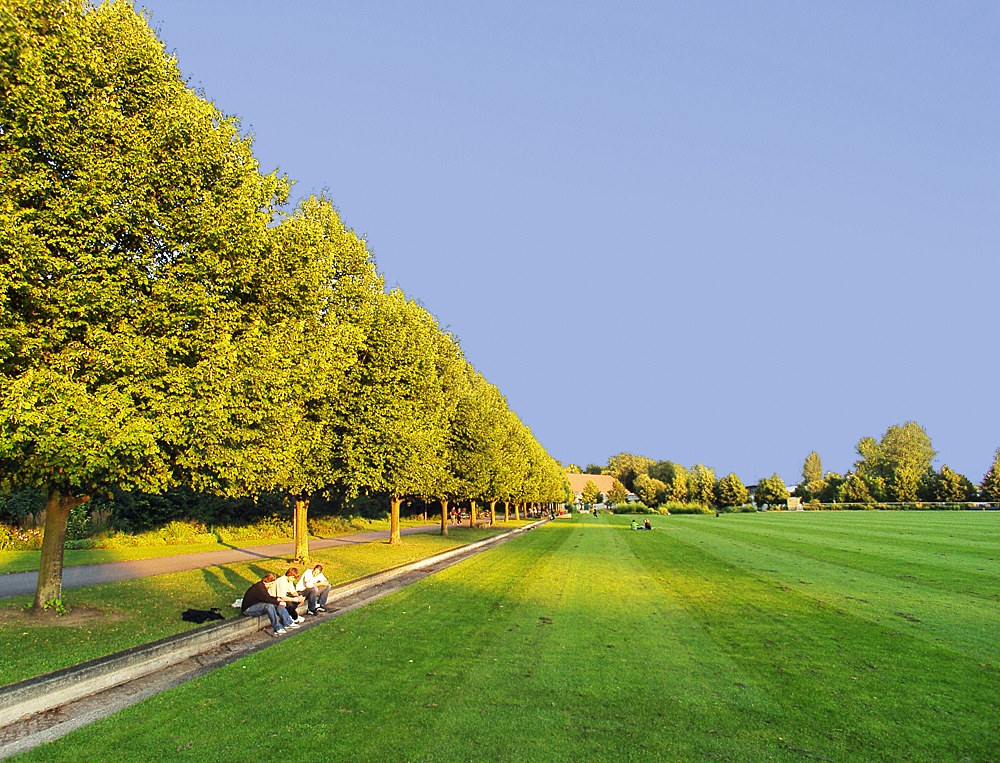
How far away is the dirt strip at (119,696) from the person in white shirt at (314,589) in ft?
1.11

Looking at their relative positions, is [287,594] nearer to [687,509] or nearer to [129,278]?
[129,278]

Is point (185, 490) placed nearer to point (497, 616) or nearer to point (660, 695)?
point (497, 616)

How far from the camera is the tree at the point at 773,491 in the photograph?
125 metres

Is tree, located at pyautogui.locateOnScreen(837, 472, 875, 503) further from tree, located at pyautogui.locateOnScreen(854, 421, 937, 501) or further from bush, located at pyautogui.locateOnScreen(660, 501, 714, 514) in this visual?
bush, located at pyautogui.locateOnScreen(660, 501, 714, 514)

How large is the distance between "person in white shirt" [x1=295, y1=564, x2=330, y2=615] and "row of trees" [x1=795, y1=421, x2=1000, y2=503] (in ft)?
369

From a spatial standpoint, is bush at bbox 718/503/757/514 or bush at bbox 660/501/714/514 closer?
bush at bbox 660/501/714/514

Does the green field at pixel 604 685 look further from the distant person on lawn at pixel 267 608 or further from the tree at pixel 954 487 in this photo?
the tree at pixel 954 487

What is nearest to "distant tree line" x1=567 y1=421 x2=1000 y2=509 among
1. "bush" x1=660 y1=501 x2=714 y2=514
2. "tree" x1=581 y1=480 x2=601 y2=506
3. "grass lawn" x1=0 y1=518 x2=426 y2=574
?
"bush" x1=660 y1=501 x2=714 y2=514

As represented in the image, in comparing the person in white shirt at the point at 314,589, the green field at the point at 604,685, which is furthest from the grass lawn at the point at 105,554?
the green field at the point at 604,685

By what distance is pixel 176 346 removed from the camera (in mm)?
10883

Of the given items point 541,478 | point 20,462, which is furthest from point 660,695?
point 541,478

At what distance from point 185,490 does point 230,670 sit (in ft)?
92.4

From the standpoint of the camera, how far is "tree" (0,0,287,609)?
9.62 m

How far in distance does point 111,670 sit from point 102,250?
6.56m
